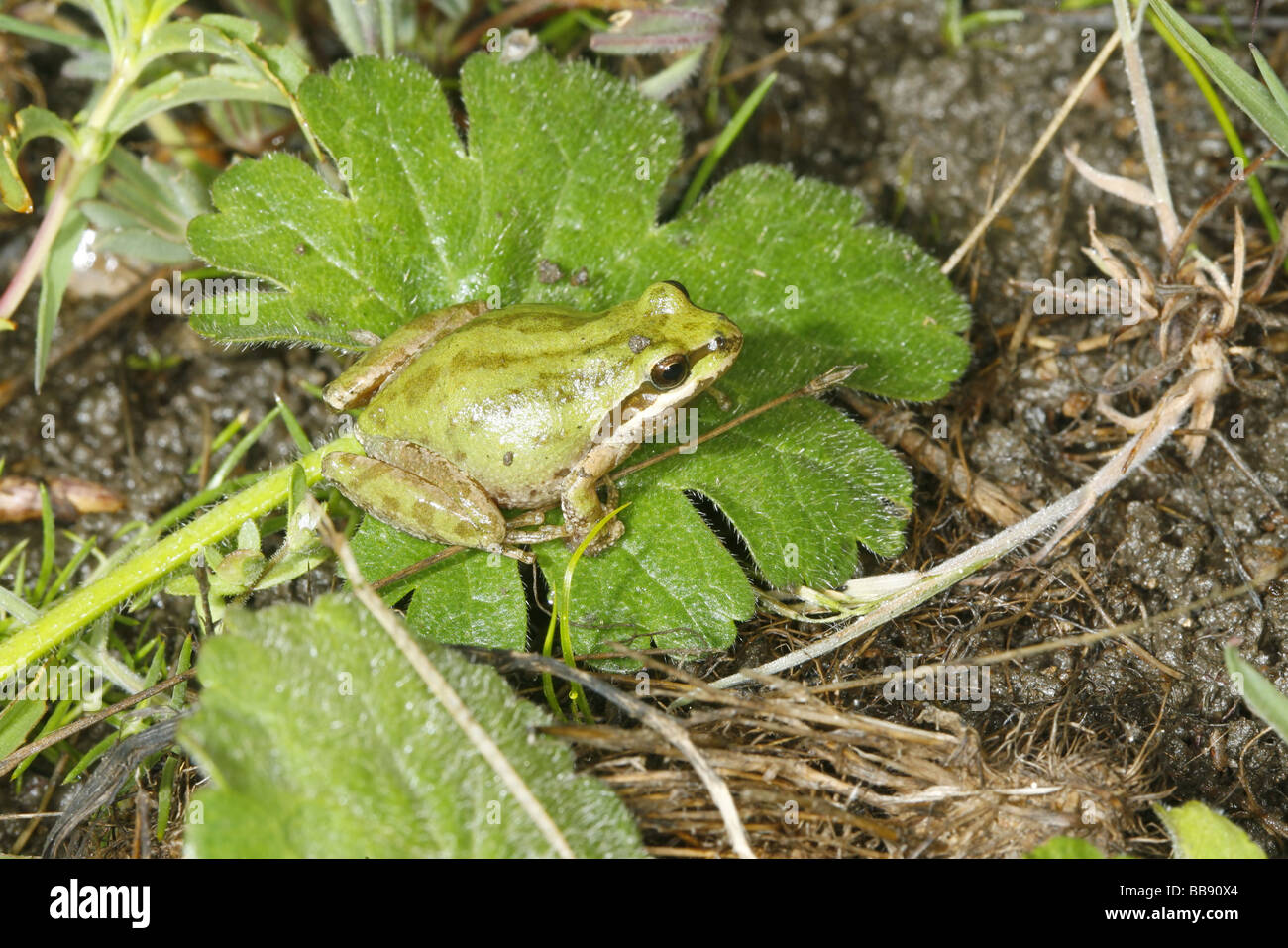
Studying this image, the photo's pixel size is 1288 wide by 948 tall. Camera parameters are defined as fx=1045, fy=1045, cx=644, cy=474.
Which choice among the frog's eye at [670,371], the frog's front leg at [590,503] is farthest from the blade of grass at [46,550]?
the frog's eye at [670,371]

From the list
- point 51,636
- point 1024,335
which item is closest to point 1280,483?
point 1024,335

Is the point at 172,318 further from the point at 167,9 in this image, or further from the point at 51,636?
the point at 51,636

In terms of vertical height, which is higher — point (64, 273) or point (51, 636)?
point (64, 273)

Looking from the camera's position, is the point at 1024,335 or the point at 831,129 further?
the point at 831,129

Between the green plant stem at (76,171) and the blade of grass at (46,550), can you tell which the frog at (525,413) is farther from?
the green plant stem at (76,171)

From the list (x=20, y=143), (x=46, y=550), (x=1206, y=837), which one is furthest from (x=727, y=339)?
(x=46, y=550)

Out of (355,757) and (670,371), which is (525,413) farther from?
(355,757)
